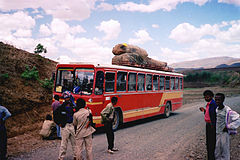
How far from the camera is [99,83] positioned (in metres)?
9.53

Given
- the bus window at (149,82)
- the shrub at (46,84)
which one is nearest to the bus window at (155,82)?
the bus window at (149,82)

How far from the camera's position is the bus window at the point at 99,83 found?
9.44 m

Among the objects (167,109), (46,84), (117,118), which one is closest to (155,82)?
(167,109)

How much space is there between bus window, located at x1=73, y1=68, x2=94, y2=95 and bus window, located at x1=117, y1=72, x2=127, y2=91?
1.53 meters

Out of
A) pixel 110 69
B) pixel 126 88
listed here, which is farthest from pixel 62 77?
pixel 126 88

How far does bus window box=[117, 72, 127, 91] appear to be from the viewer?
1050 centimetres

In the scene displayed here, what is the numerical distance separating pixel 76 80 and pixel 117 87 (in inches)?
75.8

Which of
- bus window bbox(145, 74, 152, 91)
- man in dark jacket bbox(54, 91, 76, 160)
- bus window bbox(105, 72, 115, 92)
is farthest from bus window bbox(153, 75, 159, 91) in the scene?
man in dark jacket bbox(54, 91, 76, 160)

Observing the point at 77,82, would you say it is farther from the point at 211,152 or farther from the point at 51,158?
the point at 211,152

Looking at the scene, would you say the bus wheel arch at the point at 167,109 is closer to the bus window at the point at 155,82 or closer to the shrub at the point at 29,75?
the bus window at the point at 155,82

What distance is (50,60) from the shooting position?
2248 cm

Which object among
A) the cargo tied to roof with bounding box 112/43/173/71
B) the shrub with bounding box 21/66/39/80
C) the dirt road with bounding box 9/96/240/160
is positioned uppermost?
the cargo tied to roof with bounding box 112/43/173/71

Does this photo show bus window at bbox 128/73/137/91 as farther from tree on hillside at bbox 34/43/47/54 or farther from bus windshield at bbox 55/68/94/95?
tree on hillside at bbox 34/43/47/54

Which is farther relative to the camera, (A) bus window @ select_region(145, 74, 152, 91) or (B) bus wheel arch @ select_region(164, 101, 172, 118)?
(B) bus wheel arch @ select_region(164, 101, 172, 118)
